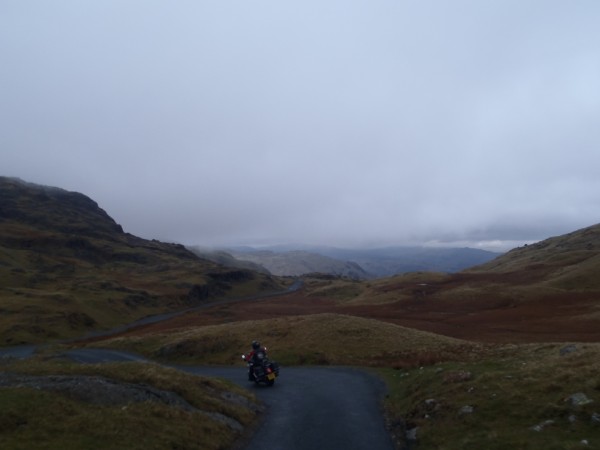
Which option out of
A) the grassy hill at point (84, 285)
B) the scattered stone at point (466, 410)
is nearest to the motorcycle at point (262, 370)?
the scattered stone at point (466, 410)

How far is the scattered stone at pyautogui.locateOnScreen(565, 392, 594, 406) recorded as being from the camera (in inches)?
590

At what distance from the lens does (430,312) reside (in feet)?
280

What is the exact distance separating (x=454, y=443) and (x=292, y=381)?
58.7ft

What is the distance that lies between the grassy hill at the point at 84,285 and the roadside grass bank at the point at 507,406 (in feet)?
238

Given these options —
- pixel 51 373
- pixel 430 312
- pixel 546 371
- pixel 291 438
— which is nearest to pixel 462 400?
pixel 546 371

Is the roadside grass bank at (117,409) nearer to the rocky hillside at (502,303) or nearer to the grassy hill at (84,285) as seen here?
the rocky hillside at (502,303)

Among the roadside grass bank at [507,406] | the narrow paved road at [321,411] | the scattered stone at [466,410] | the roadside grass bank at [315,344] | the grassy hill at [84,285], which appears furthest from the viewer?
the grassy hill at [84,285]

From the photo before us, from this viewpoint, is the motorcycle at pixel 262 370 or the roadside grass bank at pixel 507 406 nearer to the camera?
the roadside grass bank at pixel 507 406

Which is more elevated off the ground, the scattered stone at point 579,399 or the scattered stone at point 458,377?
the scattered stone at point 579,399

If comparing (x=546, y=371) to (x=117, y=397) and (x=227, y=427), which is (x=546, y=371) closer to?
(x=227, y=427)

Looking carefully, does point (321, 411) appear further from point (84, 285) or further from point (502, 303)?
point (84, 285)

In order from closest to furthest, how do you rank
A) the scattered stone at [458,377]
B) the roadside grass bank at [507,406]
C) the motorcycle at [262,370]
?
the roadside grass bank at [507,406] < the scattered stone at [458,377] < the motorcycle at [262,370]

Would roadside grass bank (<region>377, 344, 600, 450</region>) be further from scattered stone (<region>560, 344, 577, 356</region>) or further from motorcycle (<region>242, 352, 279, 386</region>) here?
motorcycle (<region>242, 352, 279, 386</region>)

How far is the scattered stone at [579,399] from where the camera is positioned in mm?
14977
